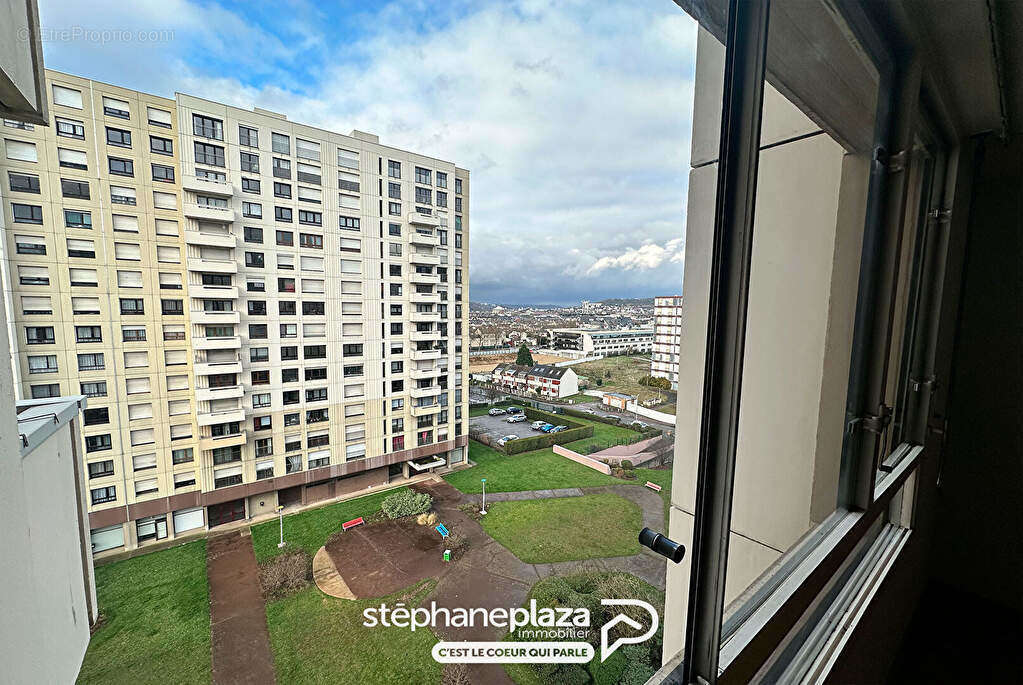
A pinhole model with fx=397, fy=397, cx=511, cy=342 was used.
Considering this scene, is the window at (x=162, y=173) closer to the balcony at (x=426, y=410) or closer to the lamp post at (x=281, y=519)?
the balcony at (x=426, y=410)

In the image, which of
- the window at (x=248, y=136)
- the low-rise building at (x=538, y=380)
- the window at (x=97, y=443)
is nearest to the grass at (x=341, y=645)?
the window at (x=97, y=443)

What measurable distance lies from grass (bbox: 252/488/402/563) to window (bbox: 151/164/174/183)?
5.11m

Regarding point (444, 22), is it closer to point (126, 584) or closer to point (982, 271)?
point (982, 271)

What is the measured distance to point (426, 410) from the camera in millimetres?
7961

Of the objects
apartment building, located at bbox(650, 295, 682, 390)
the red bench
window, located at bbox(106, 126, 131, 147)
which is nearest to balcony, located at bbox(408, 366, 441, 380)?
the red bench

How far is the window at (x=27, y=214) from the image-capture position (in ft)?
9.61

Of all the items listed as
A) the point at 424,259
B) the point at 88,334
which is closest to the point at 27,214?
the point at 88,334

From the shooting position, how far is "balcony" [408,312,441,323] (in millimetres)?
7648

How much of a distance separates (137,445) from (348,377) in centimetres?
306

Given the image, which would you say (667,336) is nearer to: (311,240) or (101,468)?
(101,468)

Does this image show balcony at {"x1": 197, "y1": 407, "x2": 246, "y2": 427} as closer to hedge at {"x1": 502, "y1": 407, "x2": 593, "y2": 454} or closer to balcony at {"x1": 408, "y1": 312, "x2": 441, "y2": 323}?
balcony at {"x1": 408, "y1": 312, "x2": 441, "y2": 323}

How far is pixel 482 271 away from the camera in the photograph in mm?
8695

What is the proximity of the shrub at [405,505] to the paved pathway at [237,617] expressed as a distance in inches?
77.1

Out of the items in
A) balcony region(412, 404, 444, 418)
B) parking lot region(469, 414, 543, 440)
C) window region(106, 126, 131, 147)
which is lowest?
parking lot region(469, 414, 543, 440)
